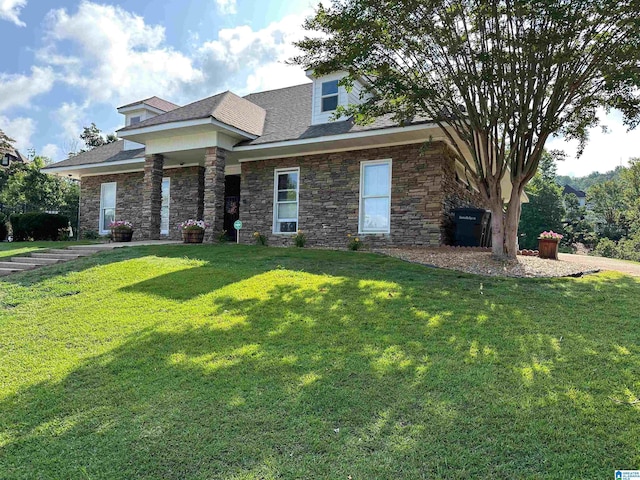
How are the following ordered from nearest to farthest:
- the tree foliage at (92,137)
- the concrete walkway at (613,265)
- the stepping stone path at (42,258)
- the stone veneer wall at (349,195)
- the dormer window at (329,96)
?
the concrete walkway at (613,265), the stepping stone path at (42,258), the stone veneer wall at (349,195), the dormer window at (329,96), the tree foliage at (92,137)

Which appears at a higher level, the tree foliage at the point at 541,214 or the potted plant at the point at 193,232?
the tree foliage at the point at 541,214

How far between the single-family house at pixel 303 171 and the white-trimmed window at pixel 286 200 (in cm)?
3

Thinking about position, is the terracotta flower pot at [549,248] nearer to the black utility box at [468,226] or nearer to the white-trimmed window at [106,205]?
the black utility box at [468,226]

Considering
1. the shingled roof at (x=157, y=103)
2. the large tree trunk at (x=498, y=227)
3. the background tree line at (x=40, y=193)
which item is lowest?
the large tree trunk at (x=498, y=227)

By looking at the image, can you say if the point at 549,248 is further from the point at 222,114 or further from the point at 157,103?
the point at 157,103

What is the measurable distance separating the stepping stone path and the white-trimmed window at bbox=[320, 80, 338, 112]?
7546 millimetres

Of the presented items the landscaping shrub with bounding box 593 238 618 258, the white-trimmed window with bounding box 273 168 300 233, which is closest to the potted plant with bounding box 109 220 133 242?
the white-trimmed window with bounding box 273 168 300 233

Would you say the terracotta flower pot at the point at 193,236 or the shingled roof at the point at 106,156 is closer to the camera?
the terracotta flower pot at the point at 193,236

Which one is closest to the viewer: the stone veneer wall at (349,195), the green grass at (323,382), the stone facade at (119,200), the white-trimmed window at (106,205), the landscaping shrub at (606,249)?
the green grass at (323,382)

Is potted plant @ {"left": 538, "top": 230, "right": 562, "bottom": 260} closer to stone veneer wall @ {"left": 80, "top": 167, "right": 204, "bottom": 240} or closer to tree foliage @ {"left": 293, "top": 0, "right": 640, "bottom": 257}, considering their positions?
tree foliage @ {"left": 293, "top": 0, "right": 640, "bottom": 257}

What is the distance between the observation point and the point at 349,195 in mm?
11703

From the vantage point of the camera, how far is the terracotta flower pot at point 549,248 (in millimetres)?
10953

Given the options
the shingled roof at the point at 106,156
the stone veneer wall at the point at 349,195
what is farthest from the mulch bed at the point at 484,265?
the shingled roof at the point at 106,156

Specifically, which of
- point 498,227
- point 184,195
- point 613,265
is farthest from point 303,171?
point 613,265
